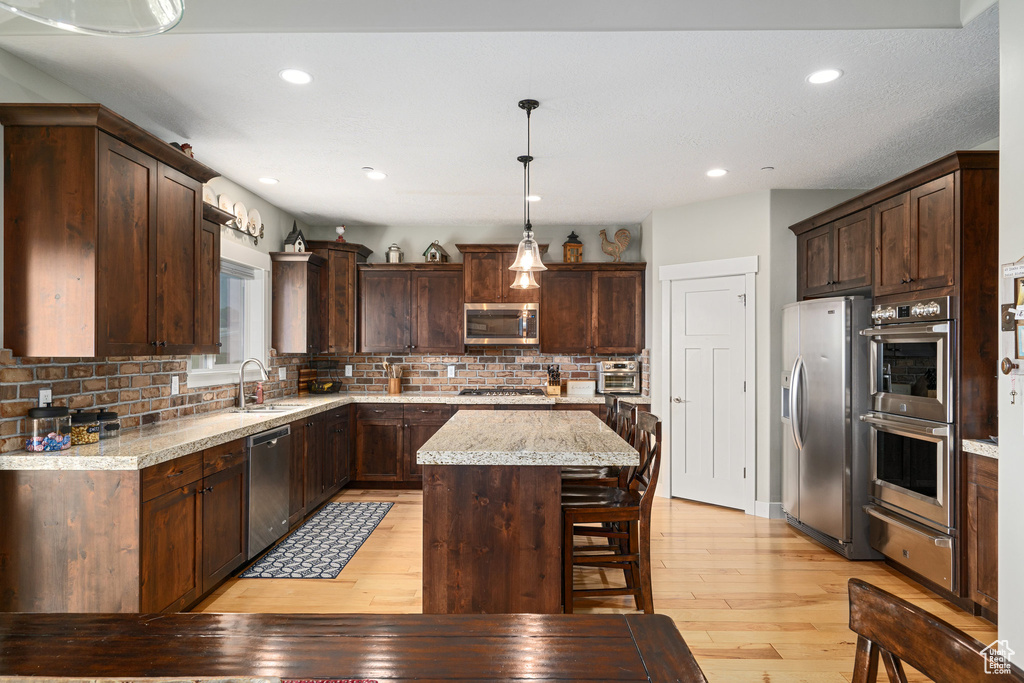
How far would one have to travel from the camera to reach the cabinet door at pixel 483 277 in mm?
5656

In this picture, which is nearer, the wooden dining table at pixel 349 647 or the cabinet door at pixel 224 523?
the wooden dining table at pixel 349 647

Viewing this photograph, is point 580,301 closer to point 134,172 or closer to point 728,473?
point 728,473

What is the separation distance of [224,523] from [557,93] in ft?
9.42

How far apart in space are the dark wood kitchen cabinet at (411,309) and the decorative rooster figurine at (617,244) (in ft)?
4.92

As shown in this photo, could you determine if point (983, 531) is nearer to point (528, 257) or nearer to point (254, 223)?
point (528, 257)

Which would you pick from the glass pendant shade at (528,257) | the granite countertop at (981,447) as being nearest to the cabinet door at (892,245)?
the granite countertop at (981,447)

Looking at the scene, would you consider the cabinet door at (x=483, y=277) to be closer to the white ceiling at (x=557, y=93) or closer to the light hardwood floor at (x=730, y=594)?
the white ceiling at (x=557, y=93)

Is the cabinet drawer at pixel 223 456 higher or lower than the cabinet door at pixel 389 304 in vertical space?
lower

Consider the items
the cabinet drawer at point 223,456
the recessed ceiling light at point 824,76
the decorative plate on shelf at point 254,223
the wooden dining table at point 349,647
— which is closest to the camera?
the wooden dining table at point 349,647

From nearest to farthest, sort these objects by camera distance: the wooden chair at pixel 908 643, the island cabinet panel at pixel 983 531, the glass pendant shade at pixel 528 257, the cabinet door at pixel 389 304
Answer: the wooden chair at pixel 908 643 < the island cabinet panel at pixel 983 531 < the glass pendant shade at pixel 528 257 < the cabinet door at pixel 389 304

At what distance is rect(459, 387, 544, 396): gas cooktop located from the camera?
18.5ft

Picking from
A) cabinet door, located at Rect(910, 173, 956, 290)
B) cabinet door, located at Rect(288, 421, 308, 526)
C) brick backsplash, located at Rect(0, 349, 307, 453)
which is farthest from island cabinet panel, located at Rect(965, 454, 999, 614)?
brick backsplash, located at Rect(0, 349, 307, 453)

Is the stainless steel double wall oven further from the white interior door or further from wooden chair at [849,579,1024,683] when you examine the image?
wooden chair at [849,579,1024,683]

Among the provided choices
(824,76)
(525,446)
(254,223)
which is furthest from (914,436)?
(254,223)
